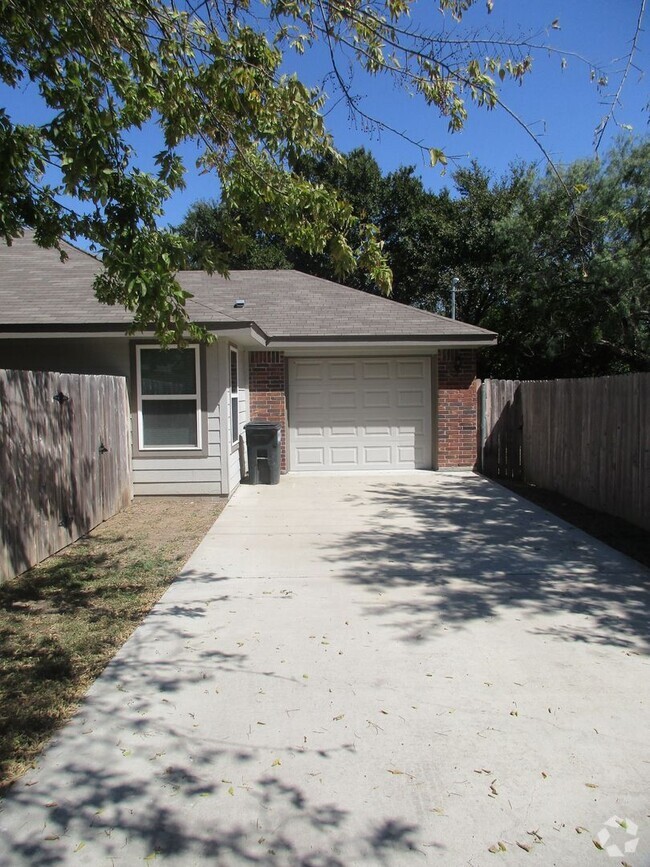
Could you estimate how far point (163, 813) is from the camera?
9.34 ft

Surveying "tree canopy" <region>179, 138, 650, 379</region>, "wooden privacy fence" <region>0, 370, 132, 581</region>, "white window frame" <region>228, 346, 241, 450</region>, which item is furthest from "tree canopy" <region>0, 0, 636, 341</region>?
"tree canopy" <region>179, 138, 650, 379</region>

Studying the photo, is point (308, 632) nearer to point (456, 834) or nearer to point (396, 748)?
point (396, 748)

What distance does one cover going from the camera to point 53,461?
23.1 ft

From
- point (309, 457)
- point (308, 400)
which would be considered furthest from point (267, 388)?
point (309, 457)

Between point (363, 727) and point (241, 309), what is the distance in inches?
421

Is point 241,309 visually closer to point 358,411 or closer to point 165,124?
point 358,411

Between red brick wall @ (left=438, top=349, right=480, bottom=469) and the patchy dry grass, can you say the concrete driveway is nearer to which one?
the patchy dry grass

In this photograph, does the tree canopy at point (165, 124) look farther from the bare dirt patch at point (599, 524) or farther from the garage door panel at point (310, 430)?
the garage door panel at point (310, 430)

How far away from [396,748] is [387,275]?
3.37 meters

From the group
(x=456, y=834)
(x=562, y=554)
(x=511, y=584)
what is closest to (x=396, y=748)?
(x=456, y=834)

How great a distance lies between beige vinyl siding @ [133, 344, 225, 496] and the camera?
34.4 ft

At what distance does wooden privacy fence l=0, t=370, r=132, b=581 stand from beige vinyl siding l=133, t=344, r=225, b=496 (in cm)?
88

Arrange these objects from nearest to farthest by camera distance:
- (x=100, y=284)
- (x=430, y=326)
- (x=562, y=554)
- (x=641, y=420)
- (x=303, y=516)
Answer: (x=100, y=284), (x=562, y=554), (x=641, y=420), (x=303, y=516), (x=430, y=326)

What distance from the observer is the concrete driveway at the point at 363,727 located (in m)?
2.72
